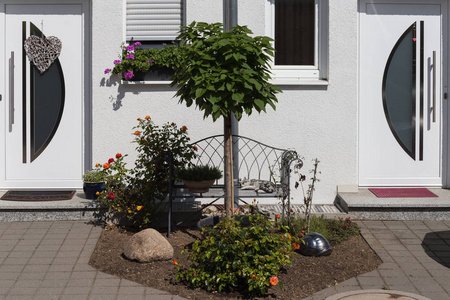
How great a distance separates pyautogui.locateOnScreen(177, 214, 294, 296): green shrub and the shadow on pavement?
1.69m

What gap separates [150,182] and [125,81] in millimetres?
1553

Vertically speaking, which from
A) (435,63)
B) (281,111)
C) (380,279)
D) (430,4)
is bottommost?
(380,279)

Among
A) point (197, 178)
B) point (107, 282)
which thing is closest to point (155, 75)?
point (197, 178)

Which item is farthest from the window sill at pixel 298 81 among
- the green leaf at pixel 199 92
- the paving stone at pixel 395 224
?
the green leaf at pixel 199 92

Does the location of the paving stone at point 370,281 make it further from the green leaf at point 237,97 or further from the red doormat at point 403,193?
the red doormat at point 403,193

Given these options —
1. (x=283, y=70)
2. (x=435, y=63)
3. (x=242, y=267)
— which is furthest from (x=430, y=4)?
(x=242, y=267)

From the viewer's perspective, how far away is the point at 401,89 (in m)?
9.19

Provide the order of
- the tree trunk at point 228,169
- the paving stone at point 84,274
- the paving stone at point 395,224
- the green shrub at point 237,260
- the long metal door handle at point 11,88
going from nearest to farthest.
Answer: the green shrub at point 237,260
the paving stone at point 84,274
the tree trunk at point 228,169
the paving stone at point 395,224
the long metal door handle at point 11,88

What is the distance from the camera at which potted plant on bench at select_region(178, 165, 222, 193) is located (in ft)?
25.8

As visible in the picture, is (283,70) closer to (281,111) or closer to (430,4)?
(281,111)

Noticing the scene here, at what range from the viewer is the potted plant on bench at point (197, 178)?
25.8ft

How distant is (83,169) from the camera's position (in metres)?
9.13

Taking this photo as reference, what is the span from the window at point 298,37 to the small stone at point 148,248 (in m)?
3.10

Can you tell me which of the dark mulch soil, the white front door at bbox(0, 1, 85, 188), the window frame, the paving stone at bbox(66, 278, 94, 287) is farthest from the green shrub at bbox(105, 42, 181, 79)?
the paving stone at bbox(66, 278, 94, 287)
